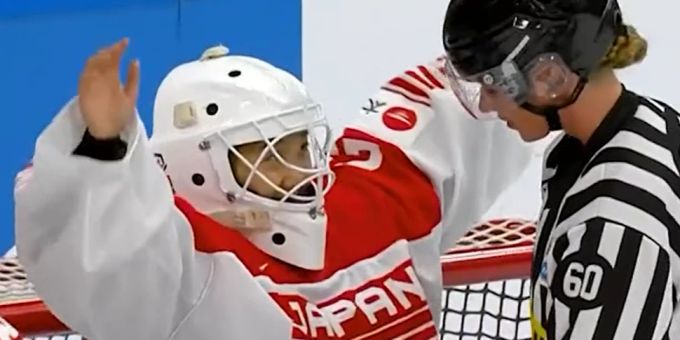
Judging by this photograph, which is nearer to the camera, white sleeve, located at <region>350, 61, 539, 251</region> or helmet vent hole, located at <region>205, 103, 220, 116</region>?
helmet vent hole, located at <region>205, 103, 220, 116</region>

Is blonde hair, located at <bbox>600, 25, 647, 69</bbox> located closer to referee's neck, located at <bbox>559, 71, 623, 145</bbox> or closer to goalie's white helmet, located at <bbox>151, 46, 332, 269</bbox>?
referee's neck, located at <bbox>559, 71, 623, 145</bbox>

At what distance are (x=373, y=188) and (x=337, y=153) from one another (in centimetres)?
11

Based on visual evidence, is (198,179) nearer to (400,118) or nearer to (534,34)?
(400,118)

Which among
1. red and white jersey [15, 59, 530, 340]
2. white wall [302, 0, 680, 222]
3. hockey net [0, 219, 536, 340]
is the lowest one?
white wall [302, 0, 680, 222]

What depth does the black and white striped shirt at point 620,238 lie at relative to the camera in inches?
47.5

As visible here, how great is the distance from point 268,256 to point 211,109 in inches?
5.9

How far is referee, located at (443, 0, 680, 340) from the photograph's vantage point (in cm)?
121

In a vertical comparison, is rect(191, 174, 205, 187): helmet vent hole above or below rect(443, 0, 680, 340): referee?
below

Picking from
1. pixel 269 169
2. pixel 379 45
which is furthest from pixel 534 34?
pixel 379 45

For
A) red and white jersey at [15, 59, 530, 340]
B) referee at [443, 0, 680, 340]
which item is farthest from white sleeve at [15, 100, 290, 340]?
referee at [443, 0, 680, 340]

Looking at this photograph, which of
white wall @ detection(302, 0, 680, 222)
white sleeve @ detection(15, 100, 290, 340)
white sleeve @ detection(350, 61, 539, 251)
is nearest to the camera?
white sleeve @ detection(15, 100, 290, 340)

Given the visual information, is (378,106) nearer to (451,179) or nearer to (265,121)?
(451,179)

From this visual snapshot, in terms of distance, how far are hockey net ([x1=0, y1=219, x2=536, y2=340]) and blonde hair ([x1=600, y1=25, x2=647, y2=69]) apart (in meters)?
0.46

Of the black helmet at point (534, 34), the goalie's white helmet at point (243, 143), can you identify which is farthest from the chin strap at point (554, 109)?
the goalie's white helmet at point (243, 143)
